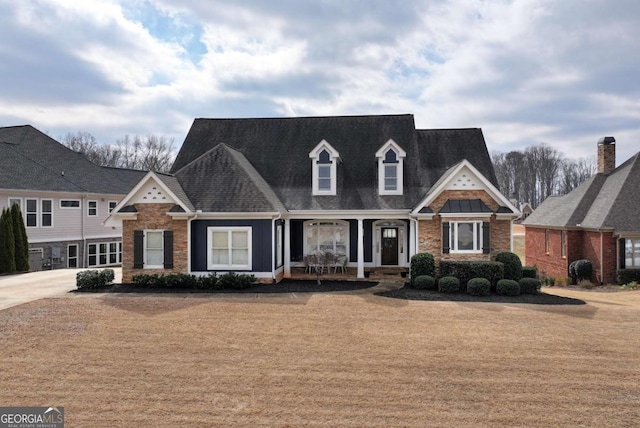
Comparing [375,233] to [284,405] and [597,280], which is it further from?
[284,405]

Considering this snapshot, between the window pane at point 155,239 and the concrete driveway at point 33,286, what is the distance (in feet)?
10.9

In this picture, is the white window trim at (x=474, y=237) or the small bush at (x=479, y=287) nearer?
the small bush at (x=479, y=287)

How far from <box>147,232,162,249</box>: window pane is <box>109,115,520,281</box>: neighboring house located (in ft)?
0.15

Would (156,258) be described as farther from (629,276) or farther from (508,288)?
(629,276)

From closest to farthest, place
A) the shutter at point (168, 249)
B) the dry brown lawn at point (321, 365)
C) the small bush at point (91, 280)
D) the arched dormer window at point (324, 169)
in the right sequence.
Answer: the dry brown lawn at point (321, 365) < the small bush at point (91, 280) < the shutter at point (168, 249) < the arched dormer window at point (324, 169)

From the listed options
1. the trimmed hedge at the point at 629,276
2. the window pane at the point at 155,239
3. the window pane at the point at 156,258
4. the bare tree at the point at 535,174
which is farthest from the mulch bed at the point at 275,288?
the bare tree at the point at 535,174

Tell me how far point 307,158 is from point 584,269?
16.4 m

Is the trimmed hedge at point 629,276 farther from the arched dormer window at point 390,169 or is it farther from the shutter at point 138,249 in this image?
the shutter at point 138,249

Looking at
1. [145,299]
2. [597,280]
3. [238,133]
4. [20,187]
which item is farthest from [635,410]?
[20,187]

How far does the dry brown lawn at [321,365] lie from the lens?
22.8 feet

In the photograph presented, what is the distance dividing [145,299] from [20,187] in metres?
16.6

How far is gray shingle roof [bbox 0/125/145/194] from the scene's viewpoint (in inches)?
1064

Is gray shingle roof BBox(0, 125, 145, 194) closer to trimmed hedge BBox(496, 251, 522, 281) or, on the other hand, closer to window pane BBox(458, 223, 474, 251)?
window pane BBox(458, 223, 474, 251)

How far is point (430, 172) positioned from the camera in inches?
889
